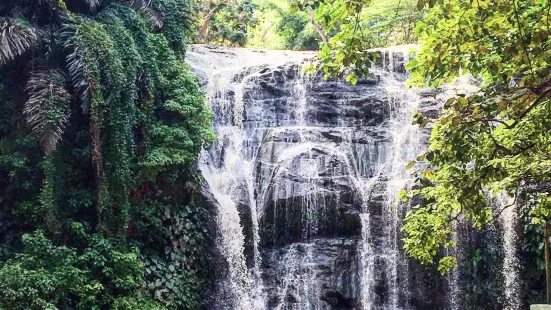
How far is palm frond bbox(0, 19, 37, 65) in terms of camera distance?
270 inches

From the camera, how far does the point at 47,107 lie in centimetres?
705

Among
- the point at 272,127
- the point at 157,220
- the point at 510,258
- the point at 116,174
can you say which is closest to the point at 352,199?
the point at 272,127

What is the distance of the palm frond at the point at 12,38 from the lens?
6.85 m

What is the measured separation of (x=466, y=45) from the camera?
11.9 feet

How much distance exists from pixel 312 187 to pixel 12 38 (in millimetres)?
5706

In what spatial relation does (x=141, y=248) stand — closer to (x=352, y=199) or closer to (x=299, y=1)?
(x=352, y=199)

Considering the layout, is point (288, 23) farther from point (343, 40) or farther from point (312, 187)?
point (343, 40)

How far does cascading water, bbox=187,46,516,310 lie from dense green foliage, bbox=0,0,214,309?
124cm

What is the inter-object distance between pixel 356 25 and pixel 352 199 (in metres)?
6.98

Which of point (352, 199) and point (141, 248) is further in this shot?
point (352, 199)

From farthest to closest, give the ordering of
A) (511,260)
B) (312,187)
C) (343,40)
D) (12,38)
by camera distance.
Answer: (312,187)
(511,260)
(12,38)
(343,40)

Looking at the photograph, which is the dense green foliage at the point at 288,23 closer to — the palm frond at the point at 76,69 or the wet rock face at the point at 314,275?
the wet rock face at the point at 314,275

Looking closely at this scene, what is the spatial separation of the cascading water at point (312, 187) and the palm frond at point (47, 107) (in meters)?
3.37

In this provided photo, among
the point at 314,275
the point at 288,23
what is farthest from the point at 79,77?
the point at 288,23
